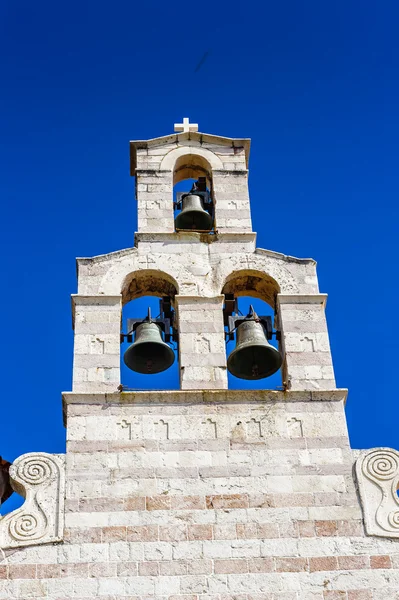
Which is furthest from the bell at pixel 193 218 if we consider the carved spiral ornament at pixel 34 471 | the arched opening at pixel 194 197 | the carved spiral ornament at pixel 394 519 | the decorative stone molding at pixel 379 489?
the carved spiral ornament at pixel 394 519

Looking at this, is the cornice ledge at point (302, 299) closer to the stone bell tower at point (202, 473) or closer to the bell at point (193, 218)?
the stone bell tower at point (202, 473)

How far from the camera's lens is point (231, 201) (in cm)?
1631

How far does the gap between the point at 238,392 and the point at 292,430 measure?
2.61 feet

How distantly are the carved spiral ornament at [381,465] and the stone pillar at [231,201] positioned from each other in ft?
13.5

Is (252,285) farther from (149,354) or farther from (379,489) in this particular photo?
(379,489)

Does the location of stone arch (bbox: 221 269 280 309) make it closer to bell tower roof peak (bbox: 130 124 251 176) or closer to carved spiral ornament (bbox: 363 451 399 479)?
bell tower roof peak (bbox: 130 124 251 176)

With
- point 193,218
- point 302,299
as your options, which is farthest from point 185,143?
point 302,299

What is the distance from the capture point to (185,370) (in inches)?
549

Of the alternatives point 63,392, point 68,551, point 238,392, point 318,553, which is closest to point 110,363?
point 63,392

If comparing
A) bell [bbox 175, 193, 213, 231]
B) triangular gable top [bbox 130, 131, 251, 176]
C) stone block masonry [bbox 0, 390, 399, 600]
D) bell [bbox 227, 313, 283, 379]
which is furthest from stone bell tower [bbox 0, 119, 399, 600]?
triangular gable top [bbox 130, 131, 251, 176]

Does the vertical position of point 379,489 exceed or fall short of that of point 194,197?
it falls short

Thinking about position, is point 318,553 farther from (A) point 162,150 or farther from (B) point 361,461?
(A) point 162,150

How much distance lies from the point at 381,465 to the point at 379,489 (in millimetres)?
307

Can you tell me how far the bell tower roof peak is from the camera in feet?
55.4
